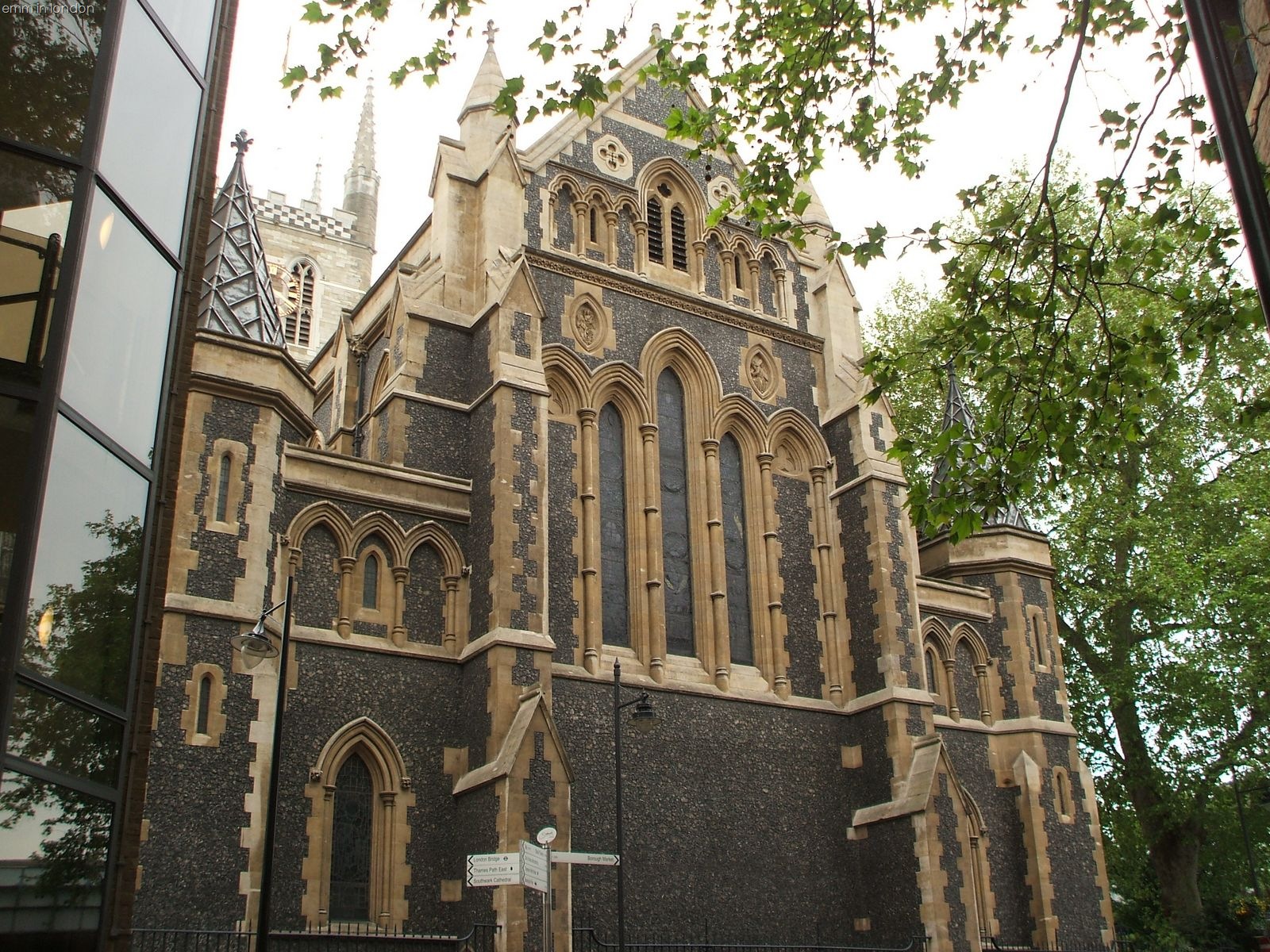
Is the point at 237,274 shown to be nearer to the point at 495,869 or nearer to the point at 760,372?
the point at 760,372

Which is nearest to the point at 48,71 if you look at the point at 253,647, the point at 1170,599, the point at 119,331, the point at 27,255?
the point at 27,255

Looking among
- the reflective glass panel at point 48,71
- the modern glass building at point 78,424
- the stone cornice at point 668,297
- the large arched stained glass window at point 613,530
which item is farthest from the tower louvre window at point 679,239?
the reflective glass panel at point 48,71

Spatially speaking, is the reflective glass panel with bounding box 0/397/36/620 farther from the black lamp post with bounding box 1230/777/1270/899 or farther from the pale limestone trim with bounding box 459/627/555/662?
the black lamp post with bounding box 1230/777/1270/899

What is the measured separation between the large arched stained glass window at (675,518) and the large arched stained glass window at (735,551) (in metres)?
0.68

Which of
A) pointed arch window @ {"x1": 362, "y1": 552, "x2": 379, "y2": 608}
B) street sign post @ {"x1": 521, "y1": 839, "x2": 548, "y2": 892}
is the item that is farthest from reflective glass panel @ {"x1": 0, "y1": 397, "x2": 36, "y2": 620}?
A: pointed arch window @ {"x1": 362, "y1": 552, "x2": 379, "y2": 608}

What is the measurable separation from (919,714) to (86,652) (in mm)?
14809

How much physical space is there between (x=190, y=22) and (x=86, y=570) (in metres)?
5.07

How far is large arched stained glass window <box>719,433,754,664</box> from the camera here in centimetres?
2136

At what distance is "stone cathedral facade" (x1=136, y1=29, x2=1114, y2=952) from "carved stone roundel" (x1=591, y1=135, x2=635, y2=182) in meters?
0.06

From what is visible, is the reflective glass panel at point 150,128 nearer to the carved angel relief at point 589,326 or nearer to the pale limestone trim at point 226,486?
the pale limestone trim at point 226,486

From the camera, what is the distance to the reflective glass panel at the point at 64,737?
26.3 ft

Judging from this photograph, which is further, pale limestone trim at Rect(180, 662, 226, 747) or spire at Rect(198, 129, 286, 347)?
spire at Rect(198, 129, 286, 347)

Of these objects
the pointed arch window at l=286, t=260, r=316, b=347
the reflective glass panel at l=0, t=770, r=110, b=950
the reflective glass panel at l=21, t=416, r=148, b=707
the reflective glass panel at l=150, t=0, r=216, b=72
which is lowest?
the reflective glass panel at l=0, t=770, r=110, b=950

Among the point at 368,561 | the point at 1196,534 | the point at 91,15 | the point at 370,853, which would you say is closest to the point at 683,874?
the point at 370,853
